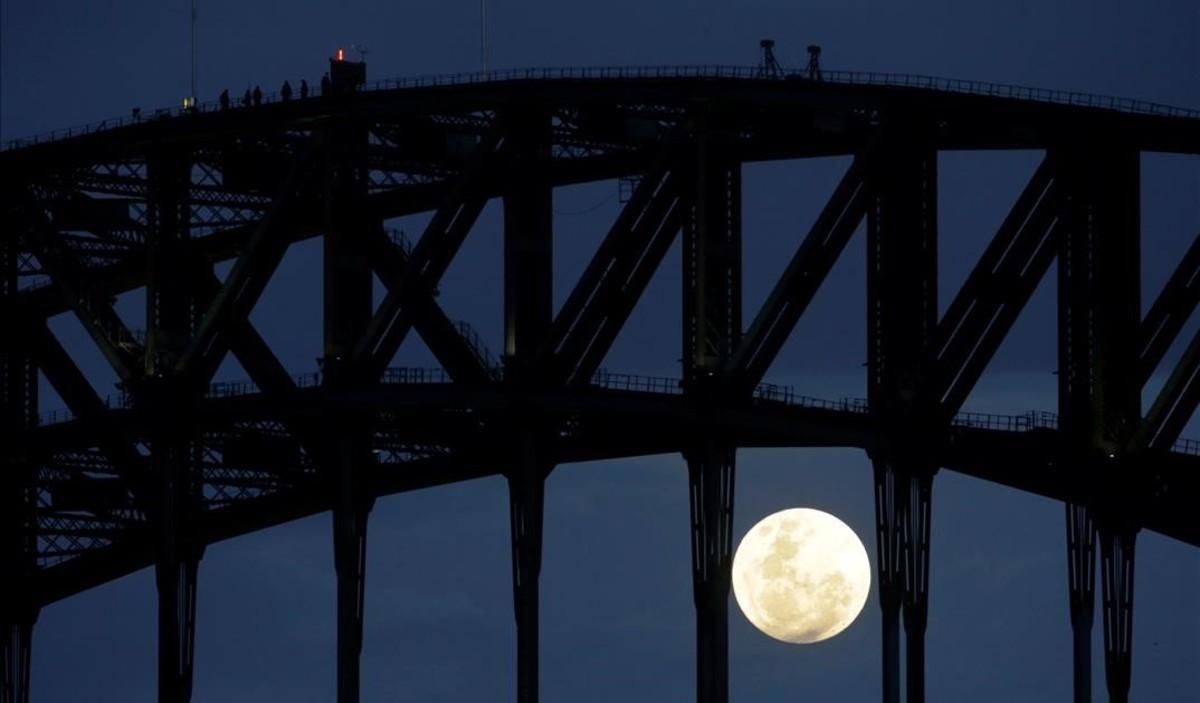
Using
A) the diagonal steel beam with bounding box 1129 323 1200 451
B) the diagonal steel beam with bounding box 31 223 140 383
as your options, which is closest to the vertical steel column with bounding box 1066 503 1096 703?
the diagonal steel beam with bounding box 1129 323 1200 451

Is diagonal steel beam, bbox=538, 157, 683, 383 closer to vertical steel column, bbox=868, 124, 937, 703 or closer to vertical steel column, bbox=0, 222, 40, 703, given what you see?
vertical steel column, bbox=868, 124, 937, 703

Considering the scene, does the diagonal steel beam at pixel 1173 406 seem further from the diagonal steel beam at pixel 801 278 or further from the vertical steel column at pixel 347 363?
the vertical steel column at pixel 347 363

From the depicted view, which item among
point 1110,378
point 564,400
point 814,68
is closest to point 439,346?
point 564,400

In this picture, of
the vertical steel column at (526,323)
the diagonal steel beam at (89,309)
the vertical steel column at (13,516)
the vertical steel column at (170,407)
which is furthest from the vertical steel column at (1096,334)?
the vertical steel column at (13,516)

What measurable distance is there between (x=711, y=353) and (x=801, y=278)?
209 inches

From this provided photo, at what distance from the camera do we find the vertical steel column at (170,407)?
5472 inches

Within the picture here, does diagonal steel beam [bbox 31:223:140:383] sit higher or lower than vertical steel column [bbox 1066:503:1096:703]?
higher

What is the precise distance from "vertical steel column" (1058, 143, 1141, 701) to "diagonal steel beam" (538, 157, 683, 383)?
667 inches

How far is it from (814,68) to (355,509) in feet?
85.2

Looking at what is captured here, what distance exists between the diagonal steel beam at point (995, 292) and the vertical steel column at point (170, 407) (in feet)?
120

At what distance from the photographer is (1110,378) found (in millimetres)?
116188

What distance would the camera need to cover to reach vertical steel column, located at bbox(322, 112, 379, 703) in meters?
133

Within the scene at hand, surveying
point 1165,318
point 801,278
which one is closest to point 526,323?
point 801,278

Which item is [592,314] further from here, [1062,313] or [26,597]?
[26,597]
